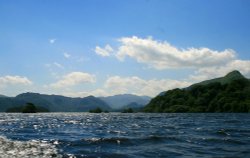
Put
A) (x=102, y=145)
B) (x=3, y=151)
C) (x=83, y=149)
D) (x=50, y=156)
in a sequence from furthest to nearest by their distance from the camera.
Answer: (x=102, y=145)
(x=83, y=149)
(x=3, y=151)
(x=50, y=156)

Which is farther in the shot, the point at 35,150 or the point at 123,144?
the point at 123,144

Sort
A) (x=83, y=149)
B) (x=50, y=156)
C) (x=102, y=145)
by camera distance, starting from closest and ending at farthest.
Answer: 1. (x=50, y=156)
2. (x=83, y=149)
3. (x=102, y=145)

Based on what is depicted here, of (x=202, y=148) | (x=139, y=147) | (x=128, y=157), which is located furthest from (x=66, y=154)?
(x=202, y=148)

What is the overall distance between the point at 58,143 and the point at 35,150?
6765 millimetres

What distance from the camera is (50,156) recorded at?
1234 inches

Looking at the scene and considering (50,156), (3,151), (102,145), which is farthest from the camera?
(102,145)

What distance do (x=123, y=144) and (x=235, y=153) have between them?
12.1m

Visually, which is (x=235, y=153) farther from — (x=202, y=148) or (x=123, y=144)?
(x=123, y=144)

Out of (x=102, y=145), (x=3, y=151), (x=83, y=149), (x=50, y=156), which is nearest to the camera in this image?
(x=50, y=156)

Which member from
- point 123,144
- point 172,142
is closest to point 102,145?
point 123,144

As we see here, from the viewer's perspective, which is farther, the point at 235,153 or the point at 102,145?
the point at 102,145

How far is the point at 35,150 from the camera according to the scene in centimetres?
3488

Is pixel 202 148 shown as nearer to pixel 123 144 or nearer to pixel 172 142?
pixel 172 142

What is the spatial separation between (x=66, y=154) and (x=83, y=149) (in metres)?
3.75
